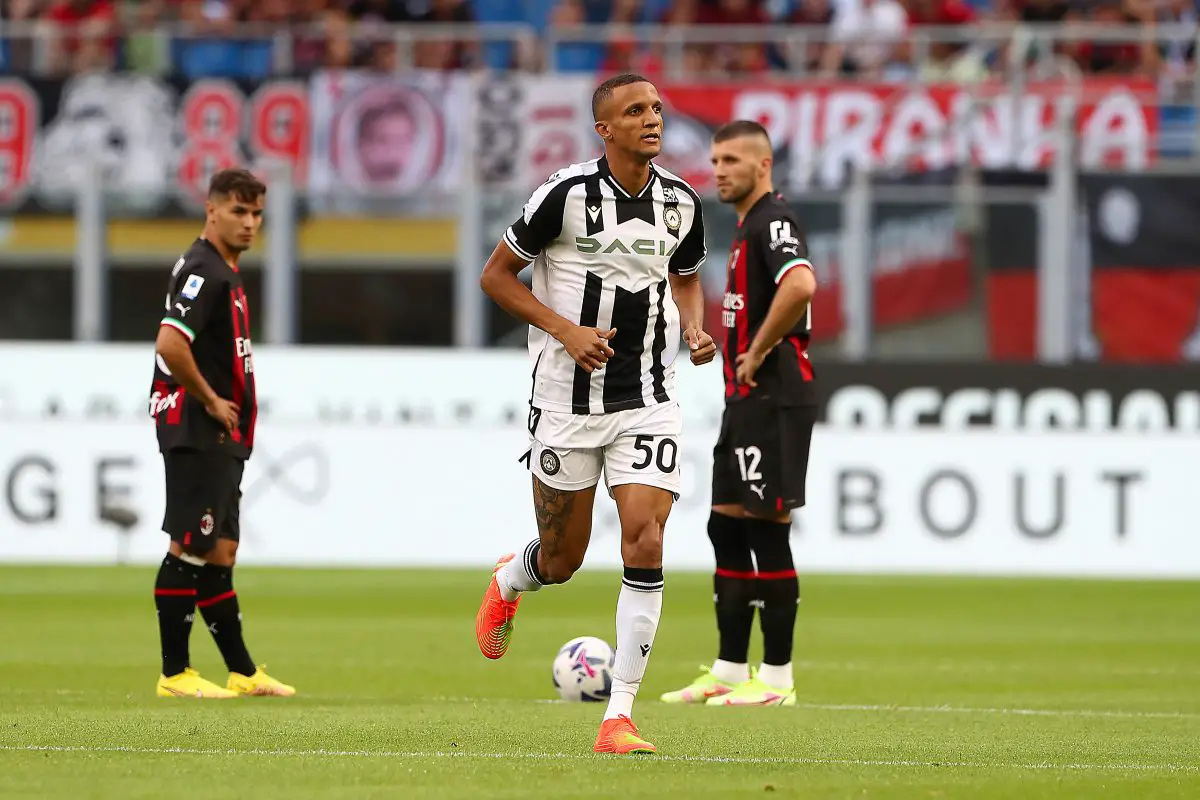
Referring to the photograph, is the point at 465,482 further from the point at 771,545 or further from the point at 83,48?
the point at 771,545

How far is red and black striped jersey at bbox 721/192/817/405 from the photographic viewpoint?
839cm

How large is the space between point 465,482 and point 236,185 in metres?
7.94

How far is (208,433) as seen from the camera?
8.16 meters

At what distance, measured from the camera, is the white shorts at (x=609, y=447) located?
6.64 m

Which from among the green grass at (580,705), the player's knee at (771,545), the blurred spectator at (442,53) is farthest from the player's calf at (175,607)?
the blurred spectator at (442,53)

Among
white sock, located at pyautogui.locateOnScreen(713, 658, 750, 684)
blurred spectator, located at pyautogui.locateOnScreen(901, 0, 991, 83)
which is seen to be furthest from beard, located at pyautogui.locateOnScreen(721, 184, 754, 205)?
blurred spectator, located at pyautogui.locateOnScreen(901, 0, 991, 83)

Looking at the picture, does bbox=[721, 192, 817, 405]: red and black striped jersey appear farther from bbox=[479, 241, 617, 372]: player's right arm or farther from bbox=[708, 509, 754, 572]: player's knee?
bbox=[479, 241, 617, 372]: player's right arm

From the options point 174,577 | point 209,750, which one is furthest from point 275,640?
point 209,750

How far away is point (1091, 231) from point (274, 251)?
692cm

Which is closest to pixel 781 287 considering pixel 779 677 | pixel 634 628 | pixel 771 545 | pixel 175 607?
pixel 771 545

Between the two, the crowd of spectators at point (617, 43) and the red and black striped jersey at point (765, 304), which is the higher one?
the crowd of spectators at point (617, 43)

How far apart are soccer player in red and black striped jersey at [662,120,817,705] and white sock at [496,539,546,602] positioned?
1.21m

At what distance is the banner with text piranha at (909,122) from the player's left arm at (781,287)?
354 inches

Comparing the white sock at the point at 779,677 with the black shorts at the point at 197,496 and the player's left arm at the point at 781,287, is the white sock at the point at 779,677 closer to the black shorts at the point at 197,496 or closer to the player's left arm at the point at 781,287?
the player's left arm at the point at 781,287
